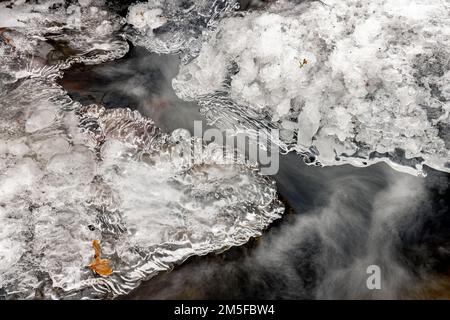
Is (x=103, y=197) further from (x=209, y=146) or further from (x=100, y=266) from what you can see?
(x=209, y=146)

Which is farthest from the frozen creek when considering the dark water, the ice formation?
the dark water

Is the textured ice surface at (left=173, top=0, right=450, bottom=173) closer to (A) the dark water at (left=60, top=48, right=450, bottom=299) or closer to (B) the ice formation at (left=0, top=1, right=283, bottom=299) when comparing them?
(A) the dark water at (left=60, top=48, right=450, bottom=299)

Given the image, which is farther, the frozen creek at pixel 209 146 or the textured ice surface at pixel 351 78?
the textured ice surface at pixel 351 78

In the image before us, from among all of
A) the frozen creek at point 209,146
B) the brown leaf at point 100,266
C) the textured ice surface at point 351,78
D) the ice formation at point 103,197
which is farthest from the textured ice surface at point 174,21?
the brown leaf at point 100,266

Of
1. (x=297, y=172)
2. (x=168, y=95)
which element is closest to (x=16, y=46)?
(x=168, y=95)

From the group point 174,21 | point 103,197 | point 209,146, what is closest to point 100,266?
point 103,197

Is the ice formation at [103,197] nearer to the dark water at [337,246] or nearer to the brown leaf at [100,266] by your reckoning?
the brown leaf at [100,266]
